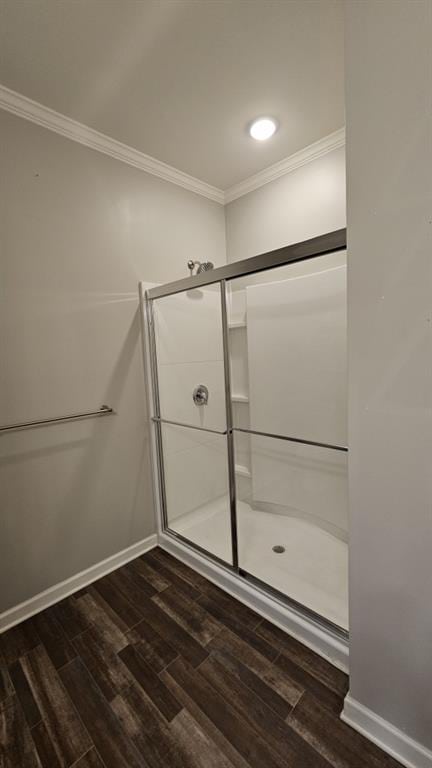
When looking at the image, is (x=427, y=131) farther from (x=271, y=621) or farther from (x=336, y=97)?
(x=271, y=621)

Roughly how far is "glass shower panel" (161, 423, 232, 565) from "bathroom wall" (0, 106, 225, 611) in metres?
0.17

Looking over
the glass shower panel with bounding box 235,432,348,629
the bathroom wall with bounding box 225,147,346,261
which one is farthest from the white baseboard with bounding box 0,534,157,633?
the bathroom wall with bounding box 225,147,346,261

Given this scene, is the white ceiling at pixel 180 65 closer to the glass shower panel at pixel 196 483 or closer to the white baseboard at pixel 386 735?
the glass shower panel at pixel 196 483

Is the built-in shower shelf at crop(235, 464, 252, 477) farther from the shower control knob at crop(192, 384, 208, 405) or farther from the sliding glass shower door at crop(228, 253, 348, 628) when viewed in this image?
the shower control knob at crop(192, 384, 208, 405)

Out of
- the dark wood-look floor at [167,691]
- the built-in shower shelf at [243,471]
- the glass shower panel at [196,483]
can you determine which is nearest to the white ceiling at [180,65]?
the glass shower panel at [196,483]

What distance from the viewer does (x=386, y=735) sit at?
3.35ft

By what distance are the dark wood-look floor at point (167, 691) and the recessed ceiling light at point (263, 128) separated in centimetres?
253

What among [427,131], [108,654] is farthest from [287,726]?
[427,131]

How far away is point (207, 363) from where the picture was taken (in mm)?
2119

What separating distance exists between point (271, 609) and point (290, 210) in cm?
232

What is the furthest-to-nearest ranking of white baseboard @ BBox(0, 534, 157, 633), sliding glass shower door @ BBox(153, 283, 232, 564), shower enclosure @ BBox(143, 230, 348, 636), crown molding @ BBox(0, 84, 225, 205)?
sliding glass shower door @ BBox(153, 283, 232, 564) → shower enclosure @ BBox(143, 230, 348, 636) → white baseboard @ BBox(0, 534, 157, 633) → crown molding @ BBox(0, 84, 225, 205)

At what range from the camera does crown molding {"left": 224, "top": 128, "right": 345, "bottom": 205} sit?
186 centimetres

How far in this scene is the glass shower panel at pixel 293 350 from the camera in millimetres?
1931

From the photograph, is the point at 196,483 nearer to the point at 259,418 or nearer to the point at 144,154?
the point at 259,418
